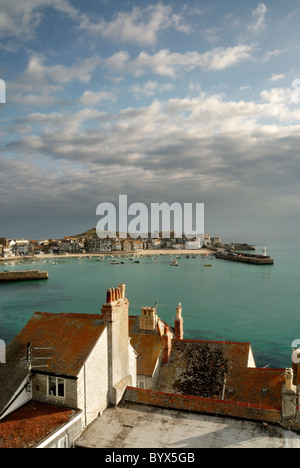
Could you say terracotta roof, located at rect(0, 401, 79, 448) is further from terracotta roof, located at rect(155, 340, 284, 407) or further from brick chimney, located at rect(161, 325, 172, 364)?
brick chimney, located at rect(161, 325, 172, 364)

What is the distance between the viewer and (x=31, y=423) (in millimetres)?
8023

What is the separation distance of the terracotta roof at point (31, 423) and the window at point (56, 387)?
0.31 m

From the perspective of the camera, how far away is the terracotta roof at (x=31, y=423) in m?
7.40

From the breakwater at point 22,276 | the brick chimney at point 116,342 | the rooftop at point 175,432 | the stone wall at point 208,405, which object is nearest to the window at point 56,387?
the rooftop at point 175,432

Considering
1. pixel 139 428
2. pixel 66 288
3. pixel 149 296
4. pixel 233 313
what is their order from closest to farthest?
pixel 139 428 < pixel 233 313 < pixel 149 296 < pixel 66 288

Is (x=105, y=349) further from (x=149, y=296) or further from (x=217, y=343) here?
(x=149, y=296)

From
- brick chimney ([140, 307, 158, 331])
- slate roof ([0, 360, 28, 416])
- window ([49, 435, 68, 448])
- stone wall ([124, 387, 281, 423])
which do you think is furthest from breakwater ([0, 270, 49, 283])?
window ([49, 435, 68, 448])

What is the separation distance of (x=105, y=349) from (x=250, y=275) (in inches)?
3649

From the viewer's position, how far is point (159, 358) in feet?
52.8

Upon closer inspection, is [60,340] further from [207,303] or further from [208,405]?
[207,303]

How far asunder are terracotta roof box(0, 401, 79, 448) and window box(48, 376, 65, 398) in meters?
0.31

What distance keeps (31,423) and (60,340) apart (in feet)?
7.68
